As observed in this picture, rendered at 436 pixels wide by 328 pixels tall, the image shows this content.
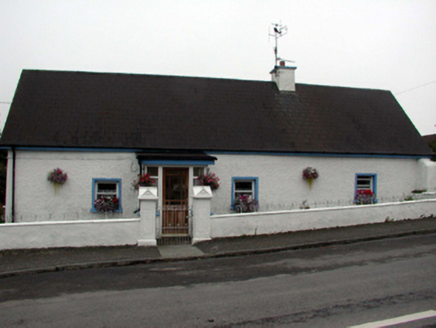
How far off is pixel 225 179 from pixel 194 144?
1.70 meters

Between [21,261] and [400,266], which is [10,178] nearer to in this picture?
[21,261]

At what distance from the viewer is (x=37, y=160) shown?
13.9 m

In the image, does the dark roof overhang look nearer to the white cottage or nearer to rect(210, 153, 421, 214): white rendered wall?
the white cottage

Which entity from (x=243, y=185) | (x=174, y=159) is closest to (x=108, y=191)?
(x=174, y=159)

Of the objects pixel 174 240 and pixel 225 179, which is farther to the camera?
pixel 225 179

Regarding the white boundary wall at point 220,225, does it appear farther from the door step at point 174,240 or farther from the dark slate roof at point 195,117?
the dark slate roof at point 195,117

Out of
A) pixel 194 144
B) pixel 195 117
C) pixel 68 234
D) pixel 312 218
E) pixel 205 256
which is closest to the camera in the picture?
pixel 205 256

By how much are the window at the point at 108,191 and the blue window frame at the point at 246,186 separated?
413 cm

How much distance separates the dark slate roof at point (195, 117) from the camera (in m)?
14.7

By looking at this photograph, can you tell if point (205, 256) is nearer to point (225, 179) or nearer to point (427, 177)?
point (225, 179)

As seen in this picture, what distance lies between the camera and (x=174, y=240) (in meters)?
12.3

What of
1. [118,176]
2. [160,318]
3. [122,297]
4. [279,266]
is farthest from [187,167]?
[160,318]

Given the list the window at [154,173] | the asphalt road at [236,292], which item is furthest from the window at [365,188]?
the window at [154,173]

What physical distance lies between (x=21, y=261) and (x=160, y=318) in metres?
5.51
